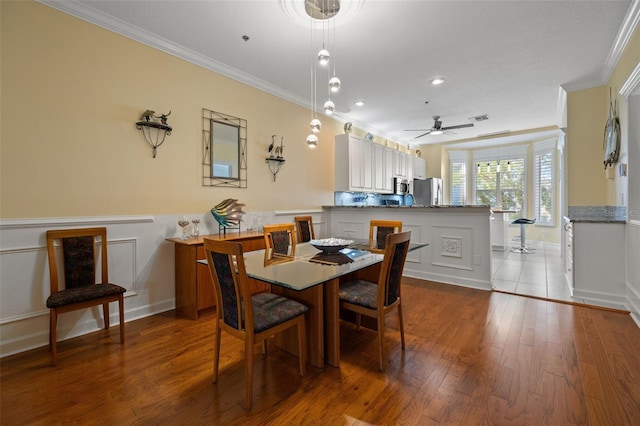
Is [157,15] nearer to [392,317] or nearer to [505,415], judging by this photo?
[392,317]

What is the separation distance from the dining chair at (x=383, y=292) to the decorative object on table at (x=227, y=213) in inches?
67.9

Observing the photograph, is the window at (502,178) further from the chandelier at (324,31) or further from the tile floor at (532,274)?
the chandelier at (324,31)

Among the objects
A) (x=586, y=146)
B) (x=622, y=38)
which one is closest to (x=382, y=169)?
(x=586, y=146)

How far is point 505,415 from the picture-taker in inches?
59.0

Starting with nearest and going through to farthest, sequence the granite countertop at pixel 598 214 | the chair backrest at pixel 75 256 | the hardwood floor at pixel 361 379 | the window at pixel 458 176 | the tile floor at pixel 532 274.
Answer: the hardwood floor at pixel 361 379 < the chair backrest at pixel 75 256 < the granite countertop at pixel 598 214 < the tile floor at pixel 532 274 < the window at pixel 458 176

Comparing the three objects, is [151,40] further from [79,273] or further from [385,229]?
[385,229]

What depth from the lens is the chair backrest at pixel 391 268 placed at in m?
1.86

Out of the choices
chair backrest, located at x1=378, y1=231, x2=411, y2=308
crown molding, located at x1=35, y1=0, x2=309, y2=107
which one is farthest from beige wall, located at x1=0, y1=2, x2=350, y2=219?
chair backrest, located at x1=378, y1=231, x2=411, y2=308

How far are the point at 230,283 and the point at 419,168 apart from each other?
23.1ft

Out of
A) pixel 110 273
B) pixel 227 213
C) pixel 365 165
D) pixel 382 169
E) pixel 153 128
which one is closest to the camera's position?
pixel 110 273

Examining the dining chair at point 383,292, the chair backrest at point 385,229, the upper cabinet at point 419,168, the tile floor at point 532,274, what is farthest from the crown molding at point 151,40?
the upper cabinet at point 419,168

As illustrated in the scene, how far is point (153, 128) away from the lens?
290cm

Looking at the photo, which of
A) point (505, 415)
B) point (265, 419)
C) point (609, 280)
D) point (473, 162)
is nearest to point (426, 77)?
point (609, 280)

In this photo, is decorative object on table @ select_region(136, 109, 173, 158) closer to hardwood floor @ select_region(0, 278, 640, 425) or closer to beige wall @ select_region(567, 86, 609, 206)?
hardwood floor @ select_region(0, 278, 640, 425)
